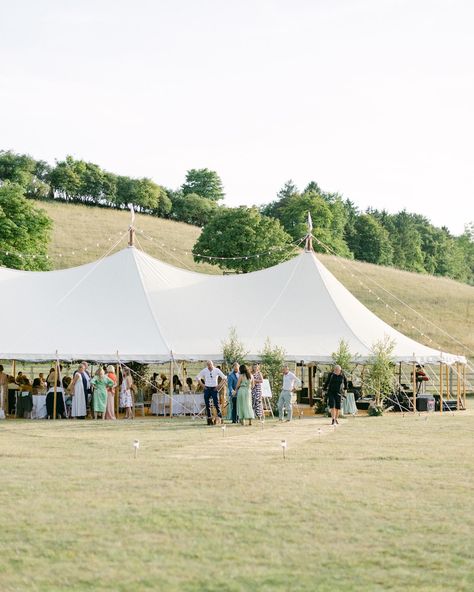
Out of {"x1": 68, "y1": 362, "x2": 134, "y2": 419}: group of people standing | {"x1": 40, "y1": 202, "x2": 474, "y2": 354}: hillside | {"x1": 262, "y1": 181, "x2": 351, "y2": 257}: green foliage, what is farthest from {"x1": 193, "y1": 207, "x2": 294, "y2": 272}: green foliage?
{"x1": 68, "y1": 362, "x2": 134, "y2": 419}: group of people standing

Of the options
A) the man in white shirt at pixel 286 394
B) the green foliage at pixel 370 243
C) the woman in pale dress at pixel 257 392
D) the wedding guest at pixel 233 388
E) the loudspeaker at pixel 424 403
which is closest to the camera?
the man in white shirt at pixel 286 394

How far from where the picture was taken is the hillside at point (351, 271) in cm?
4475

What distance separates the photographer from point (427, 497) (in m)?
8.58

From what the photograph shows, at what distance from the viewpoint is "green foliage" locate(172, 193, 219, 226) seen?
275 feet

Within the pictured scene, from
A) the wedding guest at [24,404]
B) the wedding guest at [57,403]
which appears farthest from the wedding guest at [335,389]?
the wedding guest at [24,404]

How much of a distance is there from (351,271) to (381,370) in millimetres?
38029

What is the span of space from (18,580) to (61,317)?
49.3 ft

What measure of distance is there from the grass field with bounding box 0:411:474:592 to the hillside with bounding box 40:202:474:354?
28.0 m

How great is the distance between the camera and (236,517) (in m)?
7.55

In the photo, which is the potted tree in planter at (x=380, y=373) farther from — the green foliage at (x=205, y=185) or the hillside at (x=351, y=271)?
the green foliage at (x=205, y=185)

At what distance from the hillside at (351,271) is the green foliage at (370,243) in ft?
55.0

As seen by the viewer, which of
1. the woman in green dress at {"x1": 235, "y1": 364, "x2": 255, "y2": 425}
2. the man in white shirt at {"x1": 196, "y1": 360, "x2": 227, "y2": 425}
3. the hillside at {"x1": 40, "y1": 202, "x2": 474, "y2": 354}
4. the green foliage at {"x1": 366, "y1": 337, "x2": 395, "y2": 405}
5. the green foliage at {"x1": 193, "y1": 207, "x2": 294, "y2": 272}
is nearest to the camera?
the woman in green dress at {"x1": 235, "y1": 364, "x2": 255, "y2": 425}

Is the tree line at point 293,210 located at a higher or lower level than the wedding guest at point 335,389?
higher

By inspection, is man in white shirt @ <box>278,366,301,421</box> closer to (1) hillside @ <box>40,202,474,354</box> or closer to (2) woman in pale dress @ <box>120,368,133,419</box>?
(2) woman in pale dress @ <box>120,368,133,419</box>
